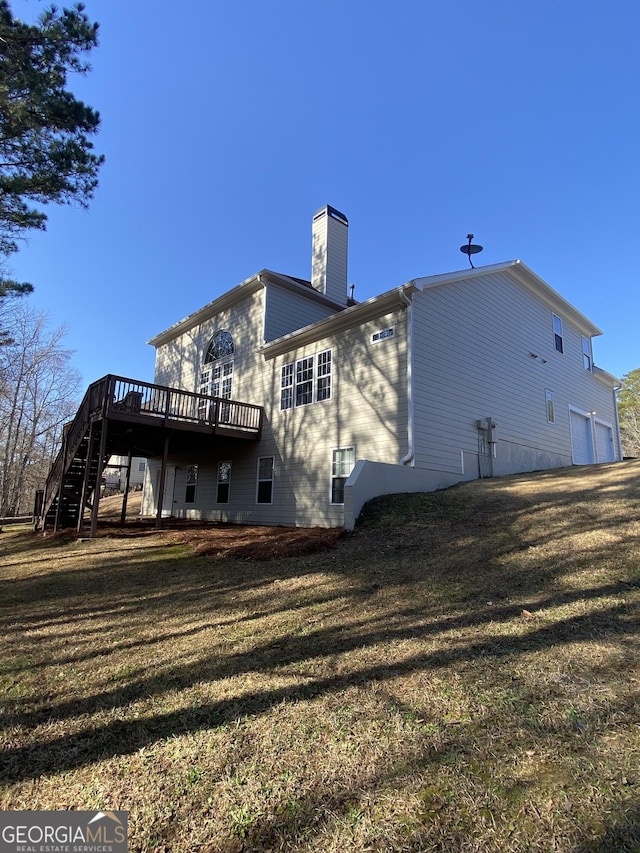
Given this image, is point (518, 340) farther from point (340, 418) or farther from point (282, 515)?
point (282, 515)

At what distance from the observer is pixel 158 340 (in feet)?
65.3

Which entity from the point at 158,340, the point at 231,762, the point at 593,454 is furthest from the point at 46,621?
the point at 593,454

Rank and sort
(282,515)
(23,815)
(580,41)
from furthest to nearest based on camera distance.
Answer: (282,515)
(580,41)
(23,815)

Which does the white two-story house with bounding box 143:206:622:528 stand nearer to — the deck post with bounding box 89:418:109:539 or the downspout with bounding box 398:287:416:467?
the downspout with bounding box 398:287:416:467

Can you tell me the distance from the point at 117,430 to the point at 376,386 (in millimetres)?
7400

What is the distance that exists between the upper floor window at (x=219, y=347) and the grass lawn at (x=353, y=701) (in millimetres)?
10805

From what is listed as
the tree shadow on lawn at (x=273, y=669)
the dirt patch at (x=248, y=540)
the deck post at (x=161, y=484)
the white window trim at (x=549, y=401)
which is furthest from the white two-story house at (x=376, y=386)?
the tree shadow on lawn at (x=273, y=669)

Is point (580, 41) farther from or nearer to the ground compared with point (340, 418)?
Result: farther from the ground

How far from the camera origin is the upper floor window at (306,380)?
1216 cm

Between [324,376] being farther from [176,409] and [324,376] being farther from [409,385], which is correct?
[176,409]

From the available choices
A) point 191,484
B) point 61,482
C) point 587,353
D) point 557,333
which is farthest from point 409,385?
point 587,353

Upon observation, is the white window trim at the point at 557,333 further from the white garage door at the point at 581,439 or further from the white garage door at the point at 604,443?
the white garage door at the point at 604,443

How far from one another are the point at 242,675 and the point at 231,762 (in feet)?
3.39

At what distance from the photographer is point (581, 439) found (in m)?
16.5
